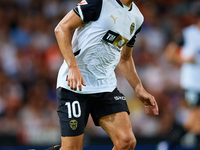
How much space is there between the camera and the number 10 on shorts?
3068 mm

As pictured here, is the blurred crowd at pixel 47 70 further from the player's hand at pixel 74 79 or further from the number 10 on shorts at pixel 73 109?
the player's hand at pixel 74 79

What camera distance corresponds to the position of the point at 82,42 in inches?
121

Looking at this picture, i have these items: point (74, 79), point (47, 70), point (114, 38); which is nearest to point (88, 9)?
point (114, 38)

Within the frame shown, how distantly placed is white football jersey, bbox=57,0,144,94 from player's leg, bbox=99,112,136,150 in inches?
10.5

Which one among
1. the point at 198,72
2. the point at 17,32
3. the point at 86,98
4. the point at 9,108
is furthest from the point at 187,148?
the point at 17,32

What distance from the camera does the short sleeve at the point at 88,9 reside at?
2.85m

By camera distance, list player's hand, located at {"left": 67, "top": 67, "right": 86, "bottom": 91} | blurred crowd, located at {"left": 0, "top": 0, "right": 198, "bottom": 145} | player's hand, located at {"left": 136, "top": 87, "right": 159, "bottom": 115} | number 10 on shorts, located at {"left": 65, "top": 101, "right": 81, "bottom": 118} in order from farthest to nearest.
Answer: blurred crowd, located at {"left": 0, "top": 0, "right": 198, "bottom": 145} → player's hand, located at {"left": 136, "top": 87, "right": 159, "bottom": 115} → number 10 on shorts, located at {"left": 65, "top": 101, "right": 81, "bottom": 118} → player's hand, located at {"left": 67, "top": 67, "right": 86, "bottom": 91}

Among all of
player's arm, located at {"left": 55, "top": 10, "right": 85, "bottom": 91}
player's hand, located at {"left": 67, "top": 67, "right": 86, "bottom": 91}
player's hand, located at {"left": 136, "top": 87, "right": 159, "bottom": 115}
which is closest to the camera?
player's hand, located at {"left": 67, "top": 67, "right": 86, "bottom": 91}

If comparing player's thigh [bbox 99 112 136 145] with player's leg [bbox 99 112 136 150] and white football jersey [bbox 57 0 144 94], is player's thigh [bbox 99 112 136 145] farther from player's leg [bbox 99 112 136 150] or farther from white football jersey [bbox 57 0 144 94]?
white football jersey [bbox 57 0 144 94]

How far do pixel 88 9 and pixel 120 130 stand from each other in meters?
1.10

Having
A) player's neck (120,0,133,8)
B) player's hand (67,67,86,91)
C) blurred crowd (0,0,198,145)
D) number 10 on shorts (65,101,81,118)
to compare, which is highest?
player's neck (120,0,133,8)

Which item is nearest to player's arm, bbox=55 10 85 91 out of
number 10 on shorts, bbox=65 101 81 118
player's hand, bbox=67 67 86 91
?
player's hand, bbox=67 67 86 91

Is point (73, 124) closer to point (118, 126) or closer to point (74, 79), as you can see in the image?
point (118, 126)

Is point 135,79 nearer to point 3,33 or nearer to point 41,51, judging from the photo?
point 41,51
